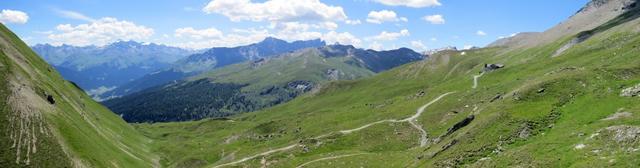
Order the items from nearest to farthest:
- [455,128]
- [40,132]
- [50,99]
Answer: [455,128] → [40,132] → [50,99]

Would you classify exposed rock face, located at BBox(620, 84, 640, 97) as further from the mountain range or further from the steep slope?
the steep slope

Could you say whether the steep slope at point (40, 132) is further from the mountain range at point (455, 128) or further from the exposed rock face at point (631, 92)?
the exposed rock face at point (631, 92)

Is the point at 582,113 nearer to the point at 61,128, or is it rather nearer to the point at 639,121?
the point at 639,121

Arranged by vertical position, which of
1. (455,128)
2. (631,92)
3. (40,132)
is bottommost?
(40,132)

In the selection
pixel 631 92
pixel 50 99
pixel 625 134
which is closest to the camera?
pixel 625 134

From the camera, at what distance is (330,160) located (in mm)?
82875

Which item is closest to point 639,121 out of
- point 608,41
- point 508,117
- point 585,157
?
point 585,157

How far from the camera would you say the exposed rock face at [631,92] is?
191 feet

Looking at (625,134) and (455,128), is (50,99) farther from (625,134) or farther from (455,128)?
(625,134)

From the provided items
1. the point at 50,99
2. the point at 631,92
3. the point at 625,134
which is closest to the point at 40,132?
the point at 50,99

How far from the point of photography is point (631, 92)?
5909 cm

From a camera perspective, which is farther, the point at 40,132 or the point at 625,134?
the point at 40,132

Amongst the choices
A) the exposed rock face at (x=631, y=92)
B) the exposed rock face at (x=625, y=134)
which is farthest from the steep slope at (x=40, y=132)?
the exposed rock face at (x=631, y=92)

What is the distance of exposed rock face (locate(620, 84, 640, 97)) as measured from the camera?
5821 centimetres
